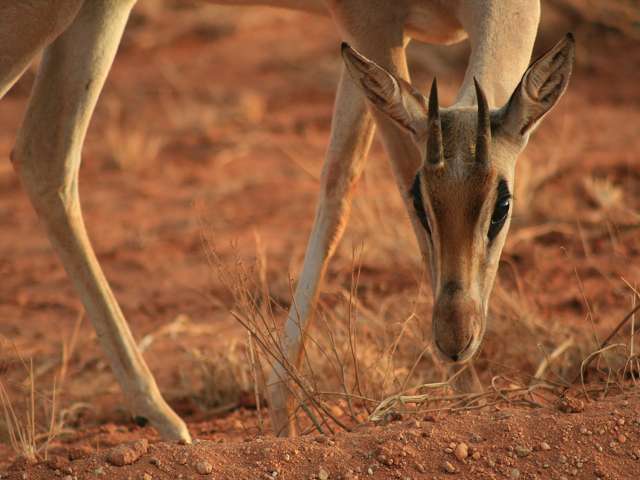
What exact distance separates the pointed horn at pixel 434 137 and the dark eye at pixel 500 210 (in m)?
0.27

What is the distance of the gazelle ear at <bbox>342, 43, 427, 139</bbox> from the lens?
4.38m

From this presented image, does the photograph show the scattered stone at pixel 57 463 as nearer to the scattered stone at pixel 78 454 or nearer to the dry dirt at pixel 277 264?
the dry dirt at pixel 277 264

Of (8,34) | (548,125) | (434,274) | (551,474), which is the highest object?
(8,34)

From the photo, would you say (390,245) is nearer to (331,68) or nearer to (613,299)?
(613,299)

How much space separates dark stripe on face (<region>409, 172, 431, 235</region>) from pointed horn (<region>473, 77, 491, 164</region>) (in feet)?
0.81

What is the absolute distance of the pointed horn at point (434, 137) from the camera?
4.12m

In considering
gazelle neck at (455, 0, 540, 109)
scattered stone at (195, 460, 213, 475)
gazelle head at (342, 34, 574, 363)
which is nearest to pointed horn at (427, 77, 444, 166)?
gazelle head at (342, 34, 574, 363)

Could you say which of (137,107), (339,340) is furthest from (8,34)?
(137,107)

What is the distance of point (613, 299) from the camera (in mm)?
7004

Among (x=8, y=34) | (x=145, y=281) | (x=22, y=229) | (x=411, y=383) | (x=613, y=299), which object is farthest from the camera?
(x=22, y=229)

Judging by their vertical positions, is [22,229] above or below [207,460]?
below

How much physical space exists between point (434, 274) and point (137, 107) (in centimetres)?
972

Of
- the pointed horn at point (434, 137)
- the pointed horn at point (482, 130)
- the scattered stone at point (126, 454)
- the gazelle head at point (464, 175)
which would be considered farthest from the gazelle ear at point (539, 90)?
the scattered stone at point (126, 454)

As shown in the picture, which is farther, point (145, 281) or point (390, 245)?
point (145, 281)
